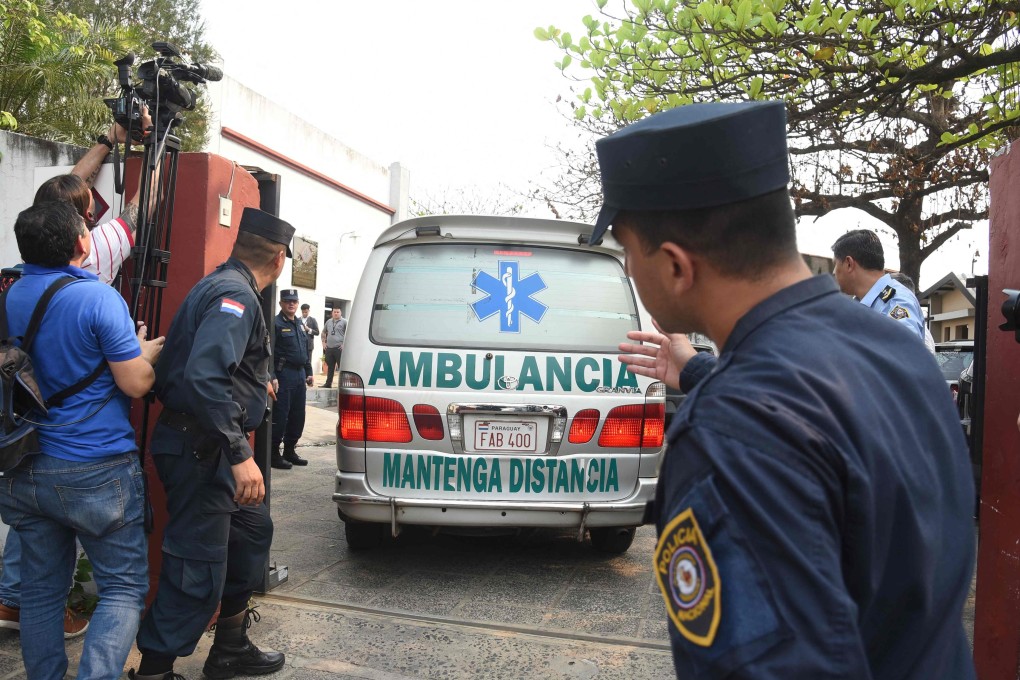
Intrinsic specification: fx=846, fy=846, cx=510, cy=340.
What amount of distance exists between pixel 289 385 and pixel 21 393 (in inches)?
242

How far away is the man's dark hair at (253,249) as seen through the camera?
138 inches

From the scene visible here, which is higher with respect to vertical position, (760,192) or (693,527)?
(760,192)

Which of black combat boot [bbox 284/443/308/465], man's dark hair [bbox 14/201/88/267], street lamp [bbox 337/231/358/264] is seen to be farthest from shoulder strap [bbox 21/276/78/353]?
street lamp [bbox 337/231/358/264]

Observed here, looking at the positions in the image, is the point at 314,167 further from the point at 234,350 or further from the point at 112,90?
the point at 234,350

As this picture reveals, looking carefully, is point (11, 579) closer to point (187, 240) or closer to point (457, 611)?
point (187, 240)

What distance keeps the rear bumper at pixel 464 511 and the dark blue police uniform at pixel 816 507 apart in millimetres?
3501

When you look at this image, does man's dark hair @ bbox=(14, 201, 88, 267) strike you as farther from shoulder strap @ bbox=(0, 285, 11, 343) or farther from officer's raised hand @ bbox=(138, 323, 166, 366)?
officer's raised hand @ bbox=(138, 323, 166, 366)

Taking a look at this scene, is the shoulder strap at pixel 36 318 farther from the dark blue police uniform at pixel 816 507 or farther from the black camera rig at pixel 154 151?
the dark blue police uniform at pixel 816 507

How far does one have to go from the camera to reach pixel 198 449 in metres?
3.18

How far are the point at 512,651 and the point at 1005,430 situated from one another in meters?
2.23

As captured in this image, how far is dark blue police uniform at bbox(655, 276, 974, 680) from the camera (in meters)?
0.92

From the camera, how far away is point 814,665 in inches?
35.5

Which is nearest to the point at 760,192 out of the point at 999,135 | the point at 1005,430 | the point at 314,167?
the point at 1005,430

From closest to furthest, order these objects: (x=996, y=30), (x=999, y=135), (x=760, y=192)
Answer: (x=760, y=192), (x=996, y=30), (x=999, y=135)
